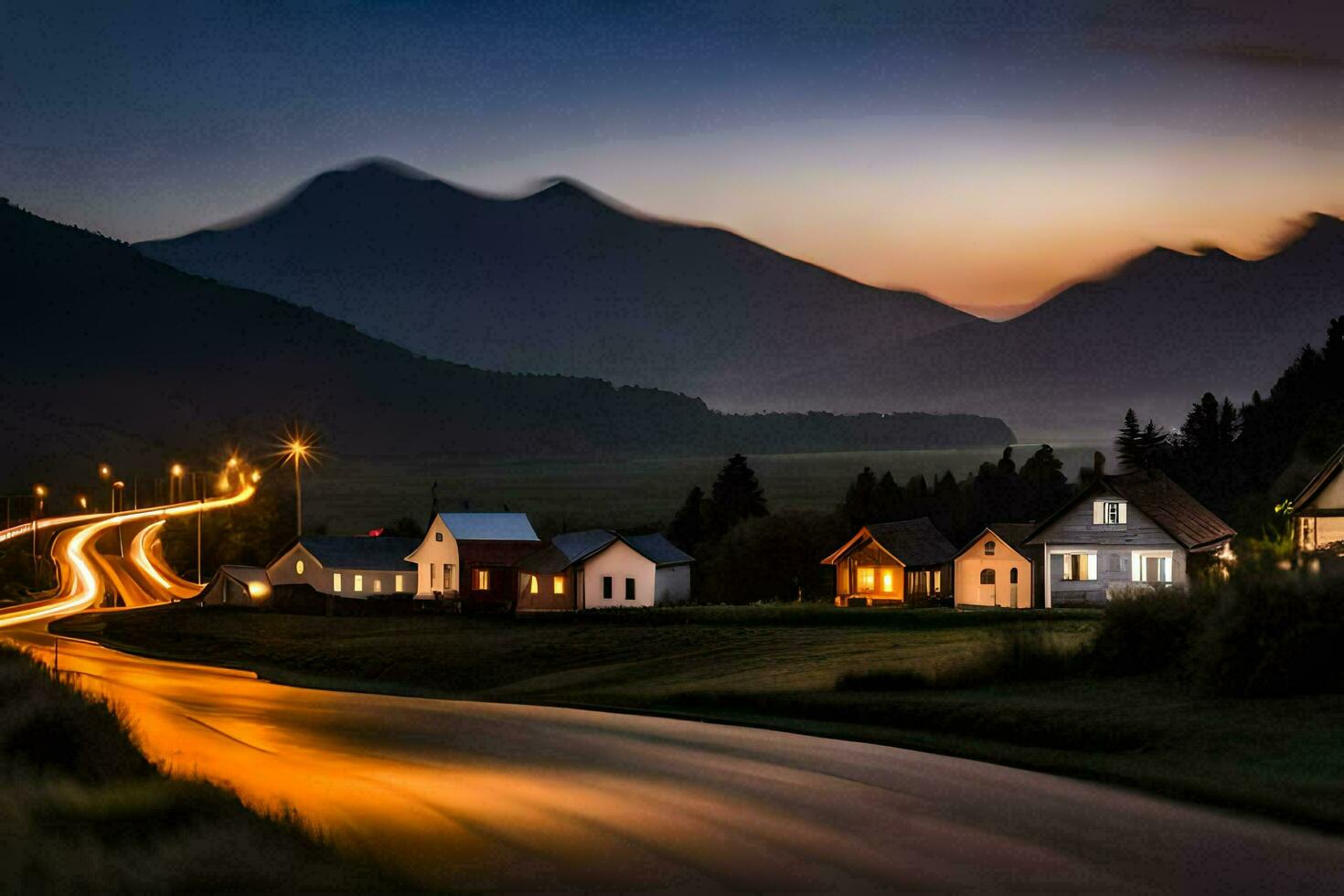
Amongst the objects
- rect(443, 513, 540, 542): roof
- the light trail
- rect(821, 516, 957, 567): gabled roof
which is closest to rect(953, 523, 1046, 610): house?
rect(821, 516, 957, 567): gabled roof

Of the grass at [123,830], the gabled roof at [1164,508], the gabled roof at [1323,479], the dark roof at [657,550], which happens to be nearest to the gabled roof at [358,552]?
the dark roof at [657,550]

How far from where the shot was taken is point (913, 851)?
58.3ft

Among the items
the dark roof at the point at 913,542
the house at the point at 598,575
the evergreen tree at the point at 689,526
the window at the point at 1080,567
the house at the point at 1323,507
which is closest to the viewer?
the house at the point at 1323,507

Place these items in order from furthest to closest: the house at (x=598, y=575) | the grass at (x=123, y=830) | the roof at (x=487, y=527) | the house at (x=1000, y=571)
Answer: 1. the roof at (x=487, y=527)
2. the house at (x=598, y=575)
3. the house at (x=1000, y=571)
4. the grass at (x=123, y=830)

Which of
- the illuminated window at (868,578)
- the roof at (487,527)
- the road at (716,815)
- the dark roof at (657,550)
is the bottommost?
the road at (716,815)

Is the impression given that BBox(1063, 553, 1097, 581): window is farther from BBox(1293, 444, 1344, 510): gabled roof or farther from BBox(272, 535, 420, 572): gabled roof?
BBox(272, 535, 420, 572): gabled roof

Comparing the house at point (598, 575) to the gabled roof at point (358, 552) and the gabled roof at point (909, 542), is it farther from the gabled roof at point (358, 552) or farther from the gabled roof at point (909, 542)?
the gabled roof at point (358, 552)

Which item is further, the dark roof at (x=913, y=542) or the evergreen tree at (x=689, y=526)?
the evergreen tree at (x=689, y=526)

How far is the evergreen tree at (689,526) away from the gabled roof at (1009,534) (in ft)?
132

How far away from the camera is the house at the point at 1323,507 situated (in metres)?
47.5

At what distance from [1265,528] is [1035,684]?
62.9ft

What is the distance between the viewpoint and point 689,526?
401ft

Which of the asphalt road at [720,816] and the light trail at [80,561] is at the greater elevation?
the light trail at [80,561]

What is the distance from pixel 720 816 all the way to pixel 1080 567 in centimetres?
5696
